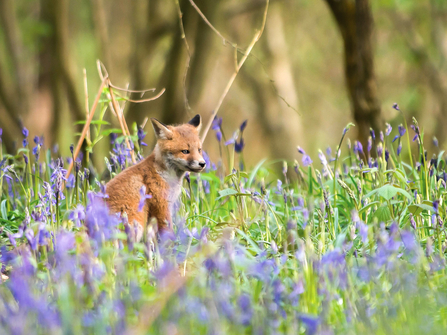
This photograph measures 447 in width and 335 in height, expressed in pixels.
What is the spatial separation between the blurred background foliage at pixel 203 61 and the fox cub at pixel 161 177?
512 millimetres

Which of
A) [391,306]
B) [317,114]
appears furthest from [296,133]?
[317,114]

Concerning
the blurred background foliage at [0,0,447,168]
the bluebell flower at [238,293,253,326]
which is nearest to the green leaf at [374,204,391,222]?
the blurred background foliage at [0,0,447,168]

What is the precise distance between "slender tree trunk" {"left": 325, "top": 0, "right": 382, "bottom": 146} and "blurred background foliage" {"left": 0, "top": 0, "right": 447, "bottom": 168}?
0.5 inches

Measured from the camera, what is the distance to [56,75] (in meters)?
10.1

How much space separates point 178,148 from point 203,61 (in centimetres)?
517

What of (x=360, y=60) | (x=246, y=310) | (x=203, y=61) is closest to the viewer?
(x=246, y=310)

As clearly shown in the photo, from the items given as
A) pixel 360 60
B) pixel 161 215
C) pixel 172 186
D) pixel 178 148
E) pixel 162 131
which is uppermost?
pixel 360 60

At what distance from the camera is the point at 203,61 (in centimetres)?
958

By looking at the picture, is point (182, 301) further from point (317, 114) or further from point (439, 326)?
point (317, 114)

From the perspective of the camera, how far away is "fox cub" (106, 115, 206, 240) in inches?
172

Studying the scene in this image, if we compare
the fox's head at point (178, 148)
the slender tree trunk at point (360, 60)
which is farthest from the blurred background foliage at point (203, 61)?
the fox's head at point (178, 148)

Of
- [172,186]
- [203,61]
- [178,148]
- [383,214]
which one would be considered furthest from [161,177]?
[203,61]

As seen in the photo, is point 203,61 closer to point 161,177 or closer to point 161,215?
point 161,177

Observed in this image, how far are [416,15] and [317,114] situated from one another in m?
12.7
